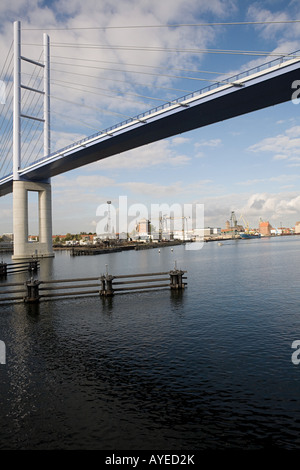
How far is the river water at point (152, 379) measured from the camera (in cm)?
729

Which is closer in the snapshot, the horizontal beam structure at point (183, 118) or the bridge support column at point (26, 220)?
the horizontal beam structure at point (183, 118)

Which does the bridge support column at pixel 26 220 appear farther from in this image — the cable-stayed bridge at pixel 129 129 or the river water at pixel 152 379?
the river water at pixel 152 379

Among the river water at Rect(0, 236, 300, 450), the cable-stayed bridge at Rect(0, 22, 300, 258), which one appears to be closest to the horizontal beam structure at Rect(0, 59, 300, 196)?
the cable-stayed bridge at Rect(0, 22, 300, 258)

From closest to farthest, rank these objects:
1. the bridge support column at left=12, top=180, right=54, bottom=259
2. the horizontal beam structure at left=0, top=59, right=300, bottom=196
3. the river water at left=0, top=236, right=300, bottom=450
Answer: the river water at left=0, top=236, right=300, bottom=450, the horizontal beam structure at left=0, top=59, right=300, bottom=196, the bridge support column at left=12, top=180, right=54, bottom=259

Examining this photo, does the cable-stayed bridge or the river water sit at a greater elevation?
the cable-stayed bridge

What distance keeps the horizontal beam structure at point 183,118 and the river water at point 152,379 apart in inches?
985

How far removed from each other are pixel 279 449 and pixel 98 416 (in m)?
4.38

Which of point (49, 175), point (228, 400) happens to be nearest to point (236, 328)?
point (228, 400)

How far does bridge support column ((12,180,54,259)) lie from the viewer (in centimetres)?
6388

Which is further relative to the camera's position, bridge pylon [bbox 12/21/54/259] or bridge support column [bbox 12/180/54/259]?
bridge support column [bbox 12/180/54/259]

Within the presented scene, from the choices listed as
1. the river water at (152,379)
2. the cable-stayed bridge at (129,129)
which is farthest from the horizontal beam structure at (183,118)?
the river water at (152,379)

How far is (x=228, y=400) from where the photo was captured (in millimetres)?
8727

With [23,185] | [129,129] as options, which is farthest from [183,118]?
[23,185]

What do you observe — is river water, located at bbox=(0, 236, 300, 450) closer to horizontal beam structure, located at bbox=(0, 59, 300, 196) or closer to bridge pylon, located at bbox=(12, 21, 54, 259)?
horizontal beam structure, located at bbox=(0, 59, 300, 196)
